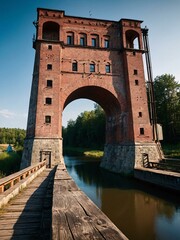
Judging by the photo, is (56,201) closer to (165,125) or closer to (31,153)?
(31,153)

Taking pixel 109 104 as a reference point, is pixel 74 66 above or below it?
above

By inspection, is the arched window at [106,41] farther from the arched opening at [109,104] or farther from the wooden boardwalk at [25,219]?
the wooden boardwalk at [25,219]

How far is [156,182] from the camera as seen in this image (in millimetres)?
12891

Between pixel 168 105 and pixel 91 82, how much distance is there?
2341 cm

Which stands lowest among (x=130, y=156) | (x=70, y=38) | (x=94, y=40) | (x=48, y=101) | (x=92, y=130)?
(x=130, y=156)

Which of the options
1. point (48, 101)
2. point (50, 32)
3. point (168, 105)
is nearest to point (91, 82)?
point (48, 101)

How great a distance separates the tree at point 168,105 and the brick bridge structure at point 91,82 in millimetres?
17622

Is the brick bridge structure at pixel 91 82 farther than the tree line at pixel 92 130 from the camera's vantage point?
No

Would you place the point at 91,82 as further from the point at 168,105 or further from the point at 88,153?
the point at 88,153

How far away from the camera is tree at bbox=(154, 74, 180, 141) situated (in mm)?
34656

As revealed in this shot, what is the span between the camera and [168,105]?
3594 cm

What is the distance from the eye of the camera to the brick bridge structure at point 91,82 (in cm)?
1744

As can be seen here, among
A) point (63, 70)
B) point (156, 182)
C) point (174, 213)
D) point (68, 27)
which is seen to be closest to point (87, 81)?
point (63, 70)

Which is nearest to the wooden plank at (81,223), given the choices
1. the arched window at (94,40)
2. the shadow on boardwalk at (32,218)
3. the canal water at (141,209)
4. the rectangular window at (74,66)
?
the shadow on boardwalk at (32,218)
